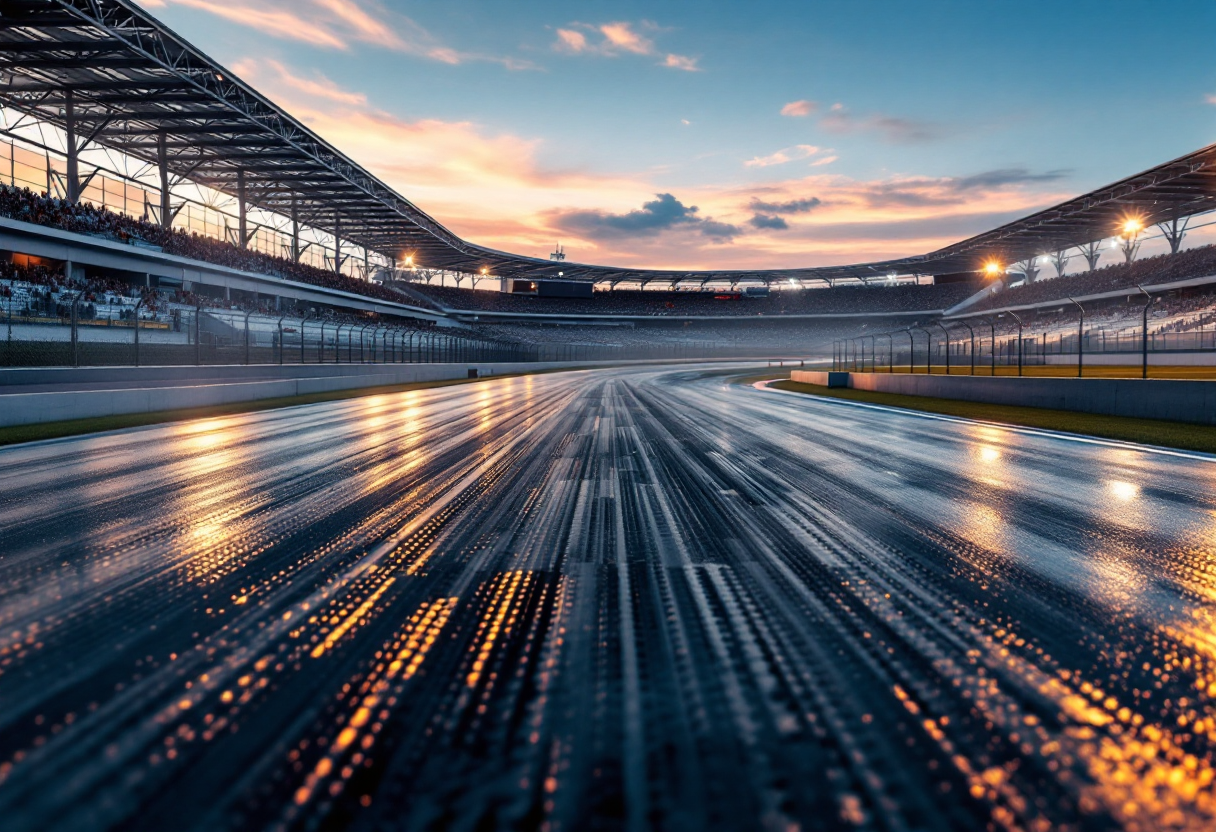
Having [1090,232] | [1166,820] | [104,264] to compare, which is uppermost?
[1090,232]

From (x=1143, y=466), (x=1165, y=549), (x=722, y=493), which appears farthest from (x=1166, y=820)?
(x=1143, y=466)

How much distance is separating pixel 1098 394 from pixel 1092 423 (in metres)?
2.04

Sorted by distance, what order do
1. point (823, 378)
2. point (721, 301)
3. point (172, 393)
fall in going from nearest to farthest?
point (172, 393) → point (823, 378) → point (721, 301)

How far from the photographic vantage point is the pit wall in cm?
1087

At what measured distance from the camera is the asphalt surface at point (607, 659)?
1.70 metres

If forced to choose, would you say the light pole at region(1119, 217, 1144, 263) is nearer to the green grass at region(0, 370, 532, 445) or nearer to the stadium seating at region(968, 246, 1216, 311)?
the stadium seating at region(968, 246, 1216, 311)

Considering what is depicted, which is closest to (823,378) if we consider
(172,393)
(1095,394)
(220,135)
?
(1095,394)

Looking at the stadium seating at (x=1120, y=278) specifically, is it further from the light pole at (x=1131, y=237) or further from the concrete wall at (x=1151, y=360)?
the concrete wall at (x=1151, y=360)

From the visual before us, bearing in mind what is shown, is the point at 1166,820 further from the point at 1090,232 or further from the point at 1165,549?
the point at 1090,232

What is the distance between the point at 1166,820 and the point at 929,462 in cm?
644

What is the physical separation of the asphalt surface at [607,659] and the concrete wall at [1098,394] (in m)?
7.16

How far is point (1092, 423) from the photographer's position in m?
11.2

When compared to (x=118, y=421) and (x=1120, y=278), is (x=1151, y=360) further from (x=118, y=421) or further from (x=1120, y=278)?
(x=118, y=421)

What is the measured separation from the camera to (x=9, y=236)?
28.6 meters
